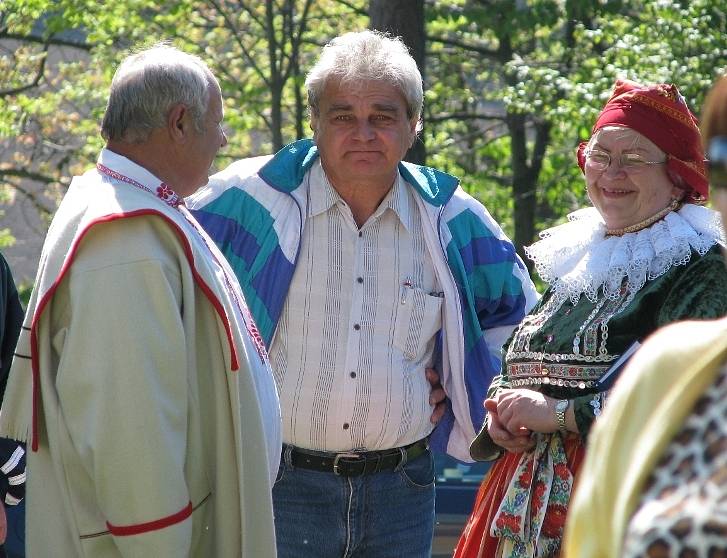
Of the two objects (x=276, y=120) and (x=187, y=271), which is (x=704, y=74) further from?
(x=187, y=271)

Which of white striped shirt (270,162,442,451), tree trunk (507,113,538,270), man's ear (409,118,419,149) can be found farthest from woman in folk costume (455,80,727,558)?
tree trunk (507,113,538,270)

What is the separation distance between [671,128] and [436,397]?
1097mm

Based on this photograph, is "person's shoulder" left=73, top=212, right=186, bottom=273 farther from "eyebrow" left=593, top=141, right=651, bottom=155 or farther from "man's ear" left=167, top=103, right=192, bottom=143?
"eyebrow" left=593, top=141, right=651, bottom=155

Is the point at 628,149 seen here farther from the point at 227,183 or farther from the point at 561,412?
the point at 227,183

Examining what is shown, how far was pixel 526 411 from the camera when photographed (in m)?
3.08

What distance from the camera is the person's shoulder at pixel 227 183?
3725 mm

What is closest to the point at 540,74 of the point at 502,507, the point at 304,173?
the point at 304,173

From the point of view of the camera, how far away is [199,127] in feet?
9.17

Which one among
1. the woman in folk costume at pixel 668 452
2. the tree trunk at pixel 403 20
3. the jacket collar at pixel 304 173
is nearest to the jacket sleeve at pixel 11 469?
the jacket collar at pixel 304 173

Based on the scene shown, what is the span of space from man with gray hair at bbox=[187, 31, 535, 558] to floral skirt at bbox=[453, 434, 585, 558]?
43 centimetres

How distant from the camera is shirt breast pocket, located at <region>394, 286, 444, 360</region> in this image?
12.0 ft

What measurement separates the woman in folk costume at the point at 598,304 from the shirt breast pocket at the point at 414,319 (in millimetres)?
396

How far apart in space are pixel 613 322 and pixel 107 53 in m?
8.71

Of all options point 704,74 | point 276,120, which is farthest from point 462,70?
point 704,74
